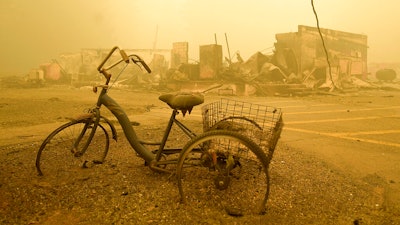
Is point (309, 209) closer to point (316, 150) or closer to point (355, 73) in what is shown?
point (316, 150)

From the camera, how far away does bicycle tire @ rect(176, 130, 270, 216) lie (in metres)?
2.28

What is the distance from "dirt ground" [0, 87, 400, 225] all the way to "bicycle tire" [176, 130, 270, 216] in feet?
0.39

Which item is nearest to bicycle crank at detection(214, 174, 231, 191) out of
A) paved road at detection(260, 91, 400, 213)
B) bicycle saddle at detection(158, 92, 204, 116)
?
bicycle saddle at detection(158, 92, 204, 116)

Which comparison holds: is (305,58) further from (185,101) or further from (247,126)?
(185,101)

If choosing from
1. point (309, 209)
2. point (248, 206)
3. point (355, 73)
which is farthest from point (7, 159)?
point (355, 73)

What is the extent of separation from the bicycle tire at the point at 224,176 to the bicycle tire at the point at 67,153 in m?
1.21

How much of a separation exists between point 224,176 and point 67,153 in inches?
89.0

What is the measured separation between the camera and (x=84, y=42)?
55406mm

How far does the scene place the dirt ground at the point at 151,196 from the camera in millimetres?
2270

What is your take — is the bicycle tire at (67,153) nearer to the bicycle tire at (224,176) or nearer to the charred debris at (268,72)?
the bicycle tire at (224,176)

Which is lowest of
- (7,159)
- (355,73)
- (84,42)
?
(7,159)

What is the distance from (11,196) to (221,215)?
6.08 feet

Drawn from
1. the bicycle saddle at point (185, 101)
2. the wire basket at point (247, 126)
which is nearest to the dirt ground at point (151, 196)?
the wire basket at point (247, 126)

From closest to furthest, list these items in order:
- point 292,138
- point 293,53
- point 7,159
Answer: point 7,159
point 292,138
point 293,53
